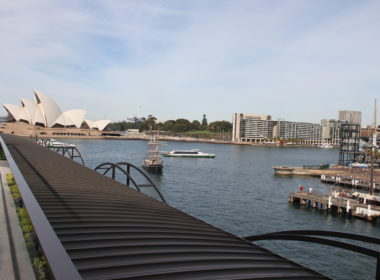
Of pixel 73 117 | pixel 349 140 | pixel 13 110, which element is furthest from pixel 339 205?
pixel 73 117

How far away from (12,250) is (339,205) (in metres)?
20.5

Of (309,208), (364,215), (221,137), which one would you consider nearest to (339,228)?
(364,215)

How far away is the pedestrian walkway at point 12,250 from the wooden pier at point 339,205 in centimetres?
1903

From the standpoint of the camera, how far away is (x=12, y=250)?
5.12 meters

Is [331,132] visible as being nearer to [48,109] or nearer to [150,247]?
[48,109]

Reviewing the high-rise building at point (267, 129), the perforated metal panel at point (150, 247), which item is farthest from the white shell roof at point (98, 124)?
the perforated metal panel at point (150, 247)

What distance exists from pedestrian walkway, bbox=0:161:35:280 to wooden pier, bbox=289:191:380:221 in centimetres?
1903

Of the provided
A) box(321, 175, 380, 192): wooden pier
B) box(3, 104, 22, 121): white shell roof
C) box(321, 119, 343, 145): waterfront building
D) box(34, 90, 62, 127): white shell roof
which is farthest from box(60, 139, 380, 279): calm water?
box(321, 119, 343, 145): waterfront building

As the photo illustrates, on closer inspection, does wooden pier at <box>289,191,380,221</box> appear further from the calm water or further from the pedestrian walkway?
the pedestrian walkway

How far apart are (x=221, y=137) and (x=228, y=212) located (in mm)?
122494

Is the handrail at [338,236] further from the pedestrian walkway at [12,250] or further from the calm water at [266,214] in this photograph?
the calm water at [266,214]

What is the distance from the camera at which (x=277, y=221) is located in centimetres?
1861

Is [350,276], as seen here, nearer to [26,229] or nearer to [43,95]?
[26,229]

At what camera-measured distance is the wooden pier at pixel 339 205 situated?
19719mm
